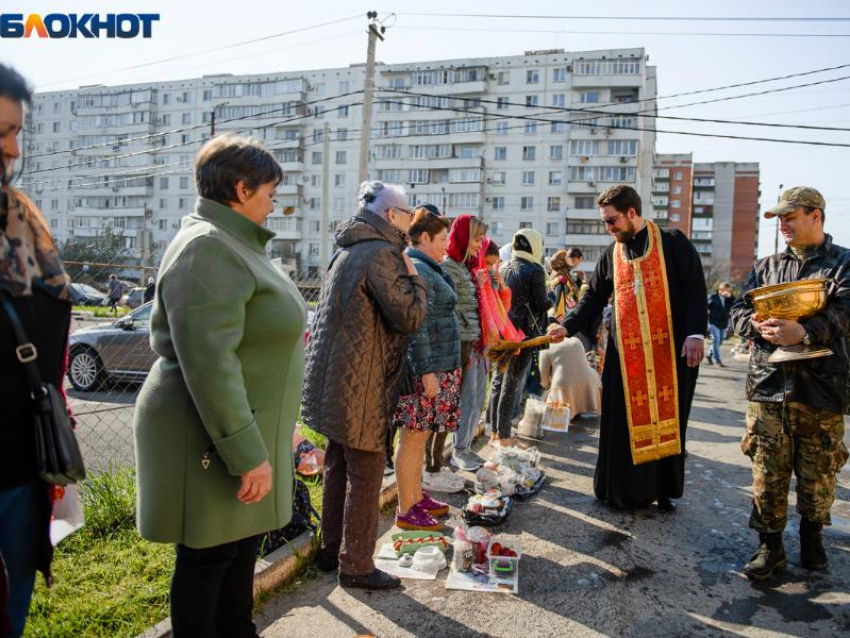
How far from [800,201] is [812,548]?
2.01 m

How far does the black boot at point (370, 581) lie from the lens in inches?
127

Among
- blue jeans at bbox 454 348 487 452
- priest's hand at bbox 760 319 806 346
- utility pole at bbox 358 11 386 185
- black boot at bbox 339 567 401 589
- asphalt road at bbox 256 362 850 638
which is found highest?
utility pole at bbox 358 11 386 185

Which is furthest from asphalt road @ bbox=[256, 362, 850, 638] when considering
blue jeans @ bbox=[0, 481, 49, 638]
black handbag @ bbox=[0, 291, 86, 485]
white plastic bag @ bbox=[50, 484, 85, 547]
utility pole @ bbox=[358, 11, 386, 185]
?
utility pole @ bbox=[358, 11, 386, 185]

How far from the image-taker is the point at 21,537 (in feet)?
5.30

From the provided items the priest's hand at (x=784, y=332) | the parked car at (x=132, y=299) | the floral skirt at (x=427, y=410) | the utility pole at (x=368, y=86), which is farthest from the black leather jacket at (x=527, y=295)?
the parked car at (x=132, y=299)

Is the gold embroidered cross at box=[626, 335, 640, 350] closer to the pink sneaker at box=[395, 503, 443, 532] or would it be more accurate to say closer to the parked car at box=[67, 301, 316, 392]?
the pink sneaker at box=[395, 503, 443, 532]

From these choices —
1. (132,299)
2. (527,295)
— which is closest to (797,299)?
(527,295)

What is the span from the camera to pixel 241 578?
2.37 metres

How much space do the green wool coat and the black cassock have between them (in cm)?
305

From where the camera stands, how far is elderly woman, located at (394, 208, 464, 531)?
3859 mm

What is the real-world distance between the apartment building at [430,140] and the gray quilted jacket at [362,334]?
165 ft

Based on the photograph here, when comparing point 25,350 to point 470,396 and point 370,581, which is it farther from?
point 470,396

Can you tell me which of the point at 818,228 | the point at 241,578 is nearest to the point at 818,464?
the point at 818,228

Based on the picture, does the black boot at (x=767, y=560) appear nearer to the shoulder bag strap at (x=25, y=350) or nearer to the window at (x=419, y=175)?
the shoulder bag strap at (x=25, y=350)
